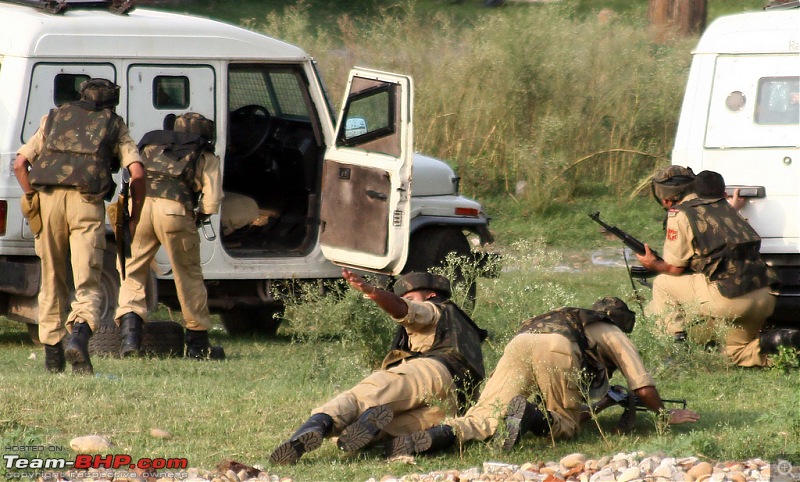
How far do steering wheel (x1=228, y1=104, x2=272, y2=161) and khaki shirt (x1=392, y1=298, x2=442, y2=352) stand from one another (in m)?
3.73

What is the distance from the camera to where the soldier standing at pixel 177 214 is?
8547 mm

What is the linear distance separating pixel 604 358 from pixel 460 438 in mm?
960

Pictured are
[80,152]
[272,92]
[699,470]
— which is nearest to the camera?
[699,470]

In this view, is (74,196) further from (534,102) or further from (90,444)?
(534,102)

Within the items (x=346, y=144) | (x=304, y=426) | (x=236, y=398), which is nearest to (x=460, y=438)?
(x=304, y=426)

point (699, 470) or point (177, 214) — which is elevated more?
point (177, 214)

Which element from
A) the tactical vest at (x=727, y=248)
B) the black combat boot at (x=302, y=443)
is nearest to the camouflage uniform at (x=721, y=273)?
the tactical vest at (x=727, y=248)

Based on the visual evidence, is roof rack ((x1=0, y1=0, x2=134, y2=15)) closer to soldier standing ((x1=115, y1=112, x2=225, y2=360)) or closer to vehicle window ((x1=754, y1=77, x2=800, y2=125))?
soldier standing ((x1=115, y1=112, x2=225, y2=360))

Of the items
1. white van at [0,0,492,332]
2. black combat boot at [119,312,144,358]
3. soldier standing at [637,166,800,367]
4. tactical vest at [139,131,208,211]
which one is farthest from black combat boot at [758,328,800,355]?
black combat boot at [119,312,144,358]

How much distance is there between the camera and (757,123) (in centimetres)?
906

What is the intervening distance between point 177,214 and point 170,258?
1.03ft

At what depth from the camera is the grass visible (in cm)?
591

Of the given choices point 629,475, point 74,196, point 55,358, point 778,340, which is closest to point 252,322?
point 55,358

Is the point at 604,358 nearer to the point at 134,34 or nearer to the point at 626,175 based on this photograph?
the point at 134,34
